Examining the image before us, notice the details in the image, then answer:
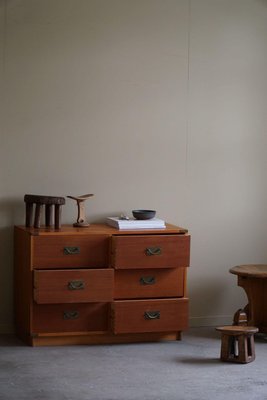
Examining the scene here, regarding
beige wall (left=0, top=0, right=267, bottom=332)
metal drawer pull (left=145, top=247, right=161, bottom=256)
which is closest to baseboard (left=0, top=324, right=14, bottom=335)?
beige wall (left=0, top=0, right=267, bottom=332)

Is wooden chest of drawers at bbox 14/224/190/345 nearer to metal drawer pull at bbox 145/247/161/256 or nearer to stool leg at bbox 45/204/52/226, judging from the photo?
metal drawer pull at bbox 145/247/161/256

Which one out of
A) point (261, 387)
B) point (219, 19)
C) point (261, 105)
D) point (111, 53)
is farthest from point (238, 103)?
point (261, 387)

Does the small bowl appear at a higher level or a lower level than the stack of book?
higher

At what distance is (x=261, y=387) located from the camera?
15.9ft

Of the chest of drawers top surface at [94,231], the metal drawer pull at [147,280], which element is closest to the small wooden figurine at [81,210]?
the chest of drawers top surface at [94,231]

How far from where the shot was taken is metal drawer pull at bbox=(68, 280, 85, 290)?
548 cm

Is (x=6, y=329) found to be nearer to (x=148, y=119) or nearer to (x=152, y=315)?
(x=152, y=315)

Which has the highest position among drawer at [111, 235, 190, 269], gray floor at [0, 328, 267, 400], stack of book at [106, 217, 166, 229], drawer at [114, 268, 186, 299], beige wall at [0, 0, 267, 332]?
beige wall at [0, 0, 267, 332]

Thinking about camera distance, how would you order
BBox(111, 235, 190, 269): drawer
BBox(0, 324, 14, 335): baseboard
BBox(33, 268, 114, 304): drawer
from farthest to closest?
1. BBox(0, 324, 14, 335): baseboard
2. BBox(111, 235, 190, 269): drawer
3. BBox(33, 268, 114, 304): drawer

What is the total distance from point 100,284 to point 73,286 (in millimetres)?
172

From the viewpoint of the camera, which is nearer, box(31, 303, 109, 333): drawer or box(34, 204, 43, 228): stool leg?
box(31, 303, 109, 333): drawer

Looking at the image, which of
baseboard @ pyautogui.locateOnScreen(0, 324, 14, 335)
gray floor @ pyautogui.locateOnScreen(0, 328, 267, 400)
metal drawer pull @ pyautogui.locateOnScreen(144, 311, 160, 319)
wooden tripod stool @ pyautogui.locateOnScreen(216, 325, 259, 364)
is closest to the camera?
gray floor @ pyautogui.locateOnScreen(0, 328, 267, 400)

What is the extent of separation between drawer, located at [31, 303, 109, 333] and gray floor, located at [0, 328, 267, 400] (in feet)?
0.41

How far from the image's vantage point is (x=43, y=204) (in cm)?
566
